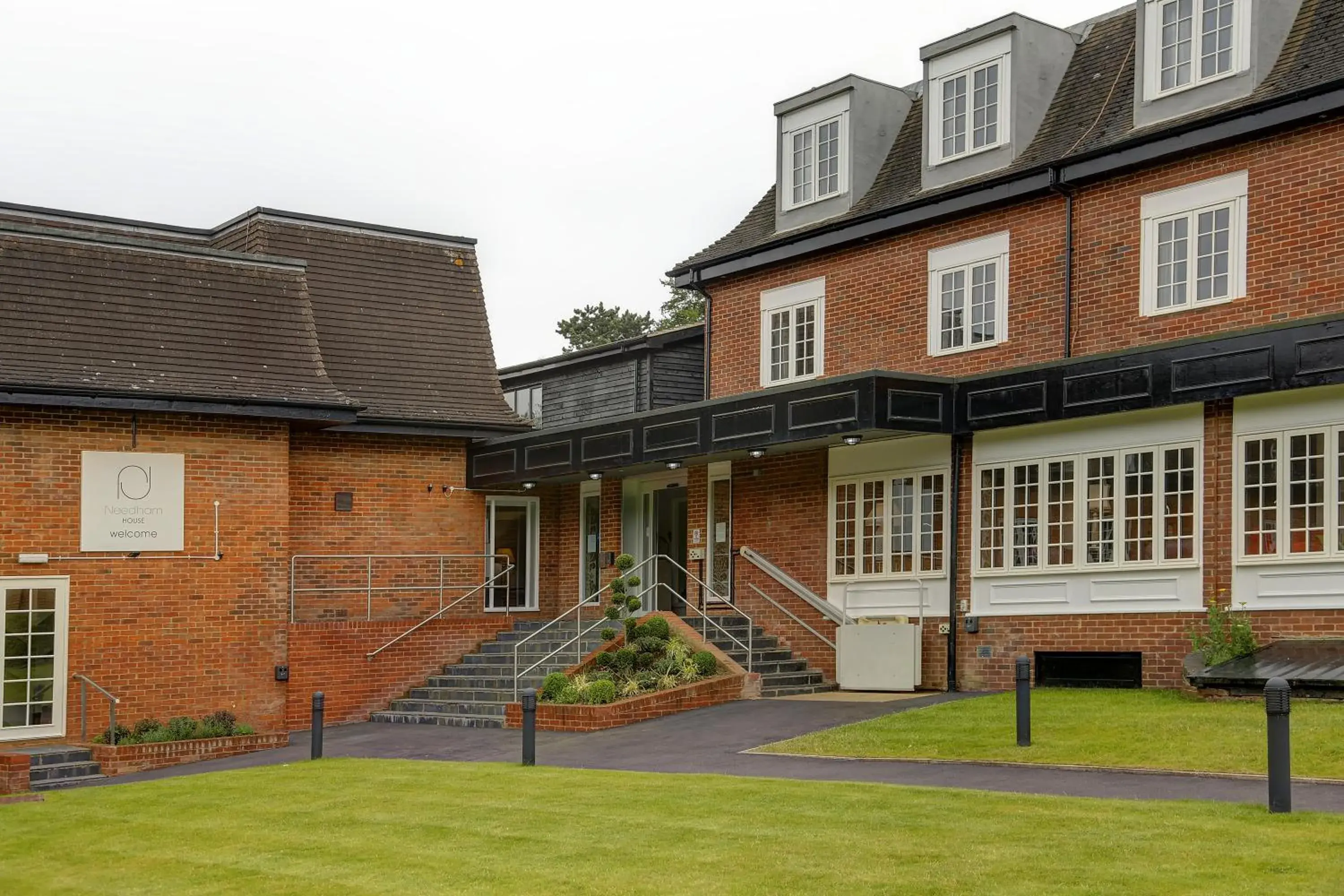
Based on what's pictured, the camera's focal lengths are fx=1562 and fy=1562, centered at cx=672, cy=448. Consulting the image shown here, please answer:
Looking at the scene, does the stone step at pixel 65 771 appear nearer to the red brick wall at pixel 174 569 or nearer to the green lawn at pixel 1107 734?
the red brick wall at pixel 174 569

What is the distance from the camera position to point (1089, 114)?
65.4 ft

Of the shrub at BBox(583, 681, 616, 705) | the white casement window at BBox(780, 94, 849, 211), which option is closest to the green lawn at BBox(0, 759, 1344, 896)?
the shrub at BBox(583, 681, 616, 705)

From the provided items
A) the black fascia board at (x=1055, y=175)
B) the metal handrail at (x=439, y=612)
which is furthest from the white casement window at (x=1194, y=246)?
the metal handrail at (x=439, y=612)

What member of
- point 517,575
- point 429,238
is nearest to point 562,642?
point 517,575

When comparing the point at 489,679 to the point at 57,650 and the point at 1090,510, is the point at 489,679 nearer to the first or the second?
the point at 57,650

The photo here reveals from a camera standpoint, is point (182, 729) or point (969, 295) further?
point (969, 295)

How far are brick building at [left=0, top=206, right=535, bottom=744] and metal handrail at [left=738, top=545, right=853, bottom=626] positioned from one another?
15.5 feet

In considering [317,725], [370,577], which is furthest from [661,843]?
[370,577]

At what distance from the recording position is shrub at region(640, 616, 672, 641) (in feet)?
67.9

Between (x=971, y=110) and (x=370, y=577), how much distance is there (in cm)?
1127

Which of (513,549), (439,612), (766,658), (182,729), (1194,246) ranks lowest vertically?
(182,729)

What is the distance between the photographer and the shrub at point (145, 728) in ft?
63.8

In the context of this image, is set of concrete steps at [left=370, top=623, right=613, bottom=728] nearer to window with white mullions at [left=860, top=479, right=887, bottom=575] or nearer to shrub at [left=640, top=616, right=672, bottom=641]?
shrub at [left=640, top=616, right=672, bottom=641]

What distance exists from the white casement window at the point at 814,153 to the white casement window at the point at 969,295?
8.78 feet
